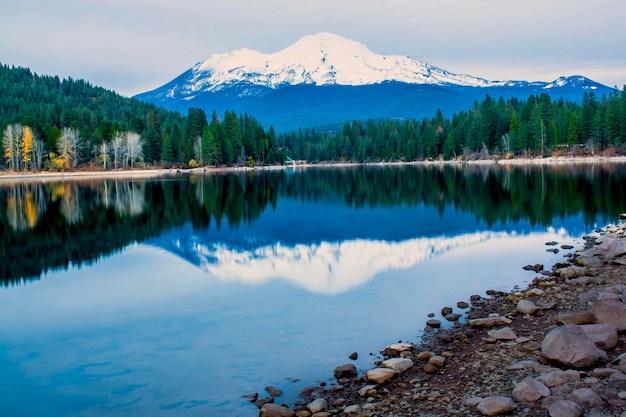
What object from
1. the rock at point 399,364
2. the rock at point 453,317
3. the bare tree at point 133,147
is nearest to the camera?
the rock at point 399,364

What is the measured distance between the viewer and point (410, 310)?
15.8m

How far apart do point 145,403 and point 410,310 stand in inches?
313

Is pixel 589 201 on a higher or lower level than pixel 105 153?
lower

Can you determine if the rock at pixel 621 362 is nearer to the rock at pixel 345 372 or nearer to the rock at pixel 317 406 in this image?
the rock at pixel 345 372

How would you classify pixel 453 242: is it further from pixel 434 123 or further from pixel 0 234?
pixel 434 123

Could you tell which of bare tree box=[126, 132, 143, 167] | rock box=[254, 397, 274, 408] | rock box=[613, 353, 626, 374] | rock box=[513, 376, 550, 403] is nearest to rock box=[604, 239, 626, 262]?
rock box=[613, 353, 626, 374]

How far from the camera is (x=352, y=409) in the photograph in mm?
9508

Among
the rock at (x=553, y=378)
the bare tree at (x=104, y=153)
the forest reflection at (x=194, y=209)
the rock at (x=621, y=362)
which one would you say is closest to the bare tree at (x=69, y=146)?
the bare tree at (x=104, y=153)

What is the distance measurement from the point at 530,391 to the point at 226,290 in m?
11.8

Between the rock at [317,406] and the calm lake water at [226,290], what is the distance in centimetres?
73

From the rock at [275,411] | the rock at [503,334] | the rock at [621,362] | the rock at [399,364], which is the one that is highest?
the rock at [621,362]

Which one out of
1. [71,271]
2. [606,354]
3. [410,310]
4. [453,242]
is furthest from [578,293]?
[71,271]

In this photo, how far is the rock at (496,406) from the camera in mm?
→ 8617

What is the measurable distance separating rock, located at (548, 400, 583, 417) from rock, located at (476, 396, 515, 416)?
1.96ft
